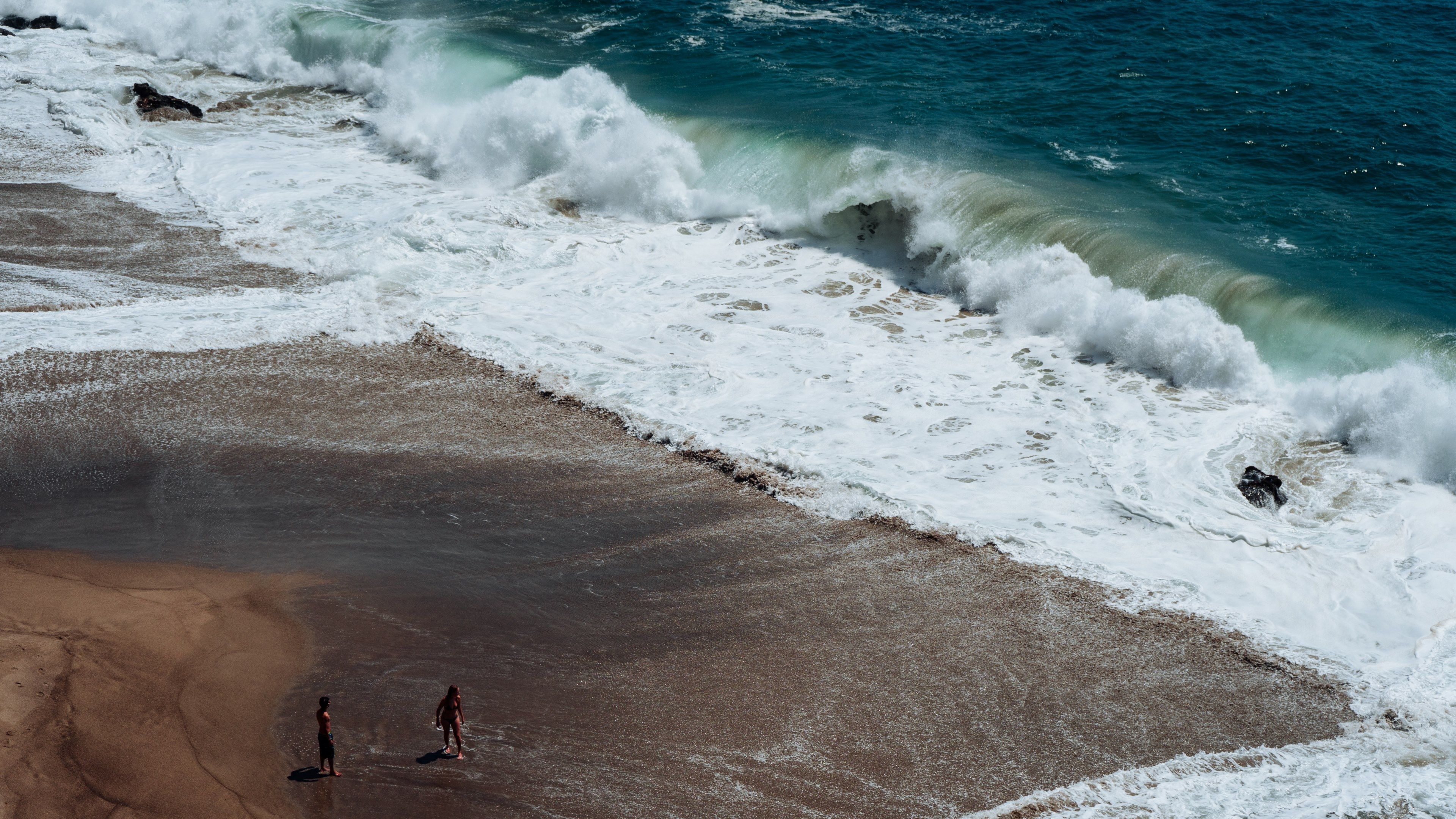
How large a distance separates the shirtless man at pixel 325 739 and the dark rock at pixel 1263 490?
1019 centimetres

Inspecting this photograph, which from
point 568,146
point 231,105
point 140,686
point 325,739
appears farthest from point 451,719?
point 231,105

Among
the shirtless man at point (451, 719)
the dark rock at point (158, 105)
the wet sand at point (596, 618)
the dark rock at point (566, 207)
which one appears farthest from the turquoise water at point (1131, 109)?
the shirtless man at point (451, 719)

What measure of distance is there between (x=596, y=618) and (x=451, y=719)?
197 centimetres

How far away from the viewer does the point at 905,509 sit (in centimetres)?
1136

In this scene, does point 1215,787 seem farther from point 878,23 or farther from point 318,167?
point 878,23

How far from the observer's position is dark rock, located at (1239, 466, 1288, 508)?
38.1 feet

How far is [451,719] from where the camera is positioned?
8078 mm

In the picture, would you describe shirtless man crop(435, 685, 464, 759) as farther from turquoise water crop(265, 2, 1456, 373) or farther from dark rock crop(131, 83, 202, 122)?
dark rock crop(131, 83, 202, 122)

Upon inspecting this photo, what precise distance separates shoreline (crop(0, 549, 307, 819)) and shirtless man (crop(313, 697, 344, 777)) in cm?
41

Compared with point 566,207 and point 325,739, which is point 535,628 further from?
point 566,207

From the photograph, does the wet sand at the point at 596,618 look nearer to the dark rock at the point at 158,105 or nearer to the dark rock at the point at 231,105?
the dark rock at the point at 158,105

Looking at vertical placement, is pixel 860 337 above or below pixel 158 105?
below

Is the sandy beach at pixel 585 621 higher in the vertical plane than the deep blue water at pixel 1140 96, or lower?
lower

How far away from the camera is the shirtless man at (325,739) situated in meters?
7.85
